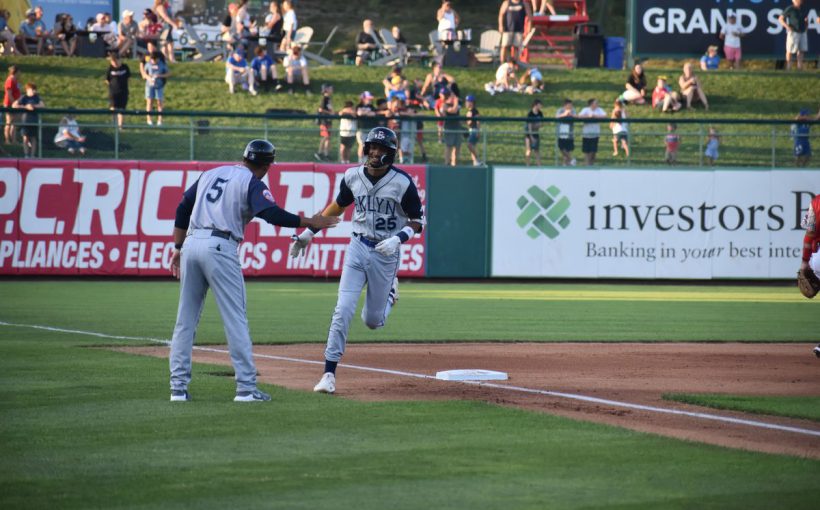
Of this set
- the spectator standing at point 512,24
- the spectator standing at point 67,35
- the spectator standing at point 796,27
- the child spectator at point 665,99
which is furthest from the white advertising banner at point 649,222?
the spectator standing at point 67,35

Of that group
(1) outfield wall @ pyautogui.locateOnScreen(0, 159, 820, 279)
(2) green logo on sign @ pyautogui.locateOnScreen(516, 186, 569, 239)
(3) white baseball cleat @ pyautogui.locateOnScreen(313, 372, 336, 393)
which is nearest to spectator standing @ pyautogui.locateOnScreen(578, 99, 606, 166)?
(1) outfield wall @ pyautogui.locateOnScreen(0, 159, 820, 279)

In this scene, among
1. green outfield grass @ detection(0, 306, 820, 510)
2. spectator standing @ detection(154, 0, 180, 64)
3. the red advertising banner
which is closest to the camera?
green outfield grass @ detection(0, 306, 820, 510)

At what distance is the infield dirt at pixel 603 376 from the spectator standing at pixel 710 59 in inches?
874

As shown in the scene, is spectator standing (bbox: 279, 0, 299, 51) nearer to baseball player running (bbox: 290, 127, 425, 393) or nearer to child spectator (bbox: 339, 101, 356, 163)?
child spectator (bbox: 339, 101, 356, 163)

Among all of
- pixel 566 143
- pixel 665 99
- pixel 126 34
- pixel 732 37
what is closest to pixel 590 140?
pixel 566 143

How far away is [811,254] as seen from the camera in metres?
12.8

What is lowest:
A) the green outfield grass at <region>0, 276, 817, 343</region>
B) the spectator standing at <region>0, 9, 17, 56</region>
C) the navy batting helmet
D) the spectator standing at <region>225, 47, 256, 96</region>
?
the green outfield grass at <region>0, 276, 817, 343</region>

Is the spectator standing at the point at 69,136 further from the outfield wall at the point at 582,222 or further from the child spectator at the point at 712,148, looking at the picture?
the child spectator at the point at 712,148

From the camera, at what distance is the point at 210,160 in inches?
→ 1029

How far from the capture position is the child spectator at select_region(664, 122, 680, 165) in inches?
1061

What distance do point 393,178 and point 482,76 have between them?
26831mm

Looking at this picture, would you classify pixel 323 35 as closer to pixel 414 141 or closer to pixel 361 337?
pixel 414 141

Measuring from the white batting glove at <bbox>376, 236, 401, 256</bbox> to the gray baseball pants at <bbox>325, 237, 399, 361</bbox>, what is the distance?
0.16 meters

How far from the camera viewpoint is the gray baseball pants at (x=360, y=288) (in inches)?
396
